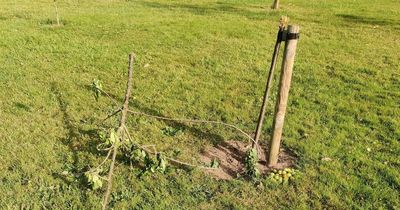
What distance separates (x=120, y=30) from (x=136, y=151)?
7675mm

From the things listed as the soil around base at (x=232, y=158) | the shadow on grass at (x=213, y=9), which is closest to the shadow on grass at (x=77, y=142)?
the soil around base at (x=232, y=158)

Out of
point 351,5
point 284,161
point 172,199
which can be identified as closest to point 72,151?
point 172,199

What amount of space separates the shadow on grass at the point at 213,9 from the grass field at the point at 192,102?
68 centimetres

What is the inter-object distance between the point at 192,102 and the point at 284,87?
258 centimetres

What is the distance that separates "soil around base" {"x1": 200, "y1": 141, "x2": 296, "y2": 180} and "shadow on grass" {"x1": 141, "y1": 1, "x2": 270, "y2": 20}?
902 centimetres

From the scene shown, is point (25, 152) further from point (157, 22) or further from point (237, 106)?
point (157, 22)

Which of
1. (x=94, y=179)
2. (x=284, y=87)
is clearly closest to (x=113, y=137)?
(x=94, y=179)

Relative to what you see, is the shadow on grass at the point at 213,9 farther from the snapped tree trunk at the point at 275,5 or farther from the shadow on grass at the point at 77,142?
the shadow on grass at the point at 77,142

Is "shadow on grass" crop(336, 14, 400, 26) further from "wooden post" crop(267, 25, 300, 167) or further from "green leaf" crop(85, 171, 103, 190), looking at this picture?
"green leaf" crop(85, 171, 103, 190)

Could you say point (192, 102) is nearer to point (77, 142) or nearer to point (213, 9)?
point (77, 142)

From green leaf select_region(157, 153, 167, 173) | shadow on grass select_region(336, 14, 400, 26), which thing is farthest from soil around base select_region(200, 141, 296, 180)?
shadow on grass select_region(336, 14, 400, 26)

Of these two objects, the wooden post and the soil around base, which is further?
Answer: the soil around base

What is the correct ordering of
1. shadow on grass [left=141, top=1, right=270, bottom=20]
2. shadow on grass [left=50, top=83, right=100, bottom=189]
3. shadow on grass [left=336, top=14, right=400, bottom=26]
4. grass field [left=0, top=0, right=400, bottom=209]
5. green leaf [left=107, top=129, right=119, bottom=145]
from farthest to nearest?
shadow on grass [left=141, top=1, right=270, bottom=20], shadow on grass [left=336, top=14, right=400, bottom=26], shadow on grass [left=50, top=83, right=100, bottom=189], grass field [left=0, top=0, right=400, bottom=209], green leaf [left=107, top=129, right=119, bottom=145]

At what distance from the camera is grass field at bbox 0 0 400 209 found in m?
4.90
